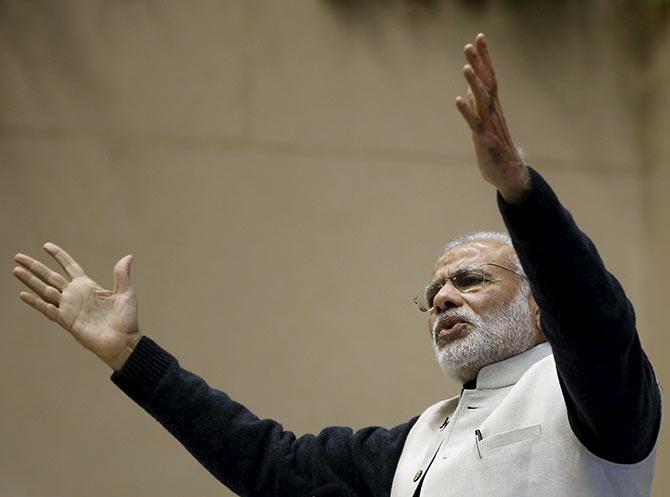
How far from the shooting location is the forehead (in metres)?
2.82

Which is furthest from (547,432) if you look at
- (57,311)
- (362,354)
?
(362,354)

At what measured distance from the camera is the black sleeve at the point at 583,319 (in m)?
1.99

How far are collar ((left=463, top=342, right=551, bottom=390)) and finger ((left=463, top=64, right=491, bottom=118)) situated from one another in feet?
2.65

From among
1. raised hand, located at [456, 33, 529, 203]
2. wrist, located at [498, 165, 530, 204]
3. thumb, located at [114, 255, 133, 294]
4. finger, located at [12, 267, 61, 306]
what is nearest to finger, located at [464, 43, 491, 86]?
raised hand, located at [456, 33, 529, 203]

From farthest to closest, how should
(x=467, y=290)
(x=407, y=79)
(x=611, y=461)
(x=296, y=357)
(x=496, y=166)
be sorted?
1. (x=407, y=79)
2. (x=296, y=357)
3. (x=467, y=290)
4. (x=611, y=461)
5. (x=496, y=166)

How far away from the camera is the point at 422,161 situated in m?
4.59

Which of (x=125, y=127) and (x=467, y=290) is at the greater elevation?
(x=125, y=127)

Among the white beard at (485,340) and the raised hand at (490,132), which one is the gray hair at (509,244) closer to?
the white beard at (485,340)

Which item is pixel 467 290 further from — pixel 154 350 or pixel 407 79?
pixel 407 79

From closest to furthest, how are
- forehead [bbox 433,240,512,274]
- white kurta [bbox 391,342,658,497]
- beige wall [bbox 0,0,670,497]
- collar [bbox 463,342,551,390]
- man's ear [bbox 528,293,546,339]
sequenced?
1. white kurta [bbox 391,342,658,497]
2. collar [bbox 463,342,551,390]
3. man's ear [bbox 528,293,546,339]
4. forehead [bbox 433,240,512,274]
5. beige wall [bbox 0,0,670,497]

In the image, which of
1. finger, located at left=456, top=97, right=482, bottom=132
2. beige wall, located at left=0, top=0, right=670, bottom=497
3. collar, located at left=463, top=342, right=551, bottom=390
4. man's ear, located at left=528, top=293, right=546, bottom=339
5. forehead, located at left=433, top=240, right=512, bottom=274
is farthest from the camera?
beige wall, located at left=0, top=0, right=670, bottom=497

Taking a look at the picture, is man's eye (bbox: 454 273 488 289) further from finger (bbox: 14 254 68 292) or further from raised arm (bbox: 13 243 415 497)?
finger (bbox: 14 254 68 292)

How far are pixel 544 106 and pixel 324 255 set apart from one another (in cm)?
113

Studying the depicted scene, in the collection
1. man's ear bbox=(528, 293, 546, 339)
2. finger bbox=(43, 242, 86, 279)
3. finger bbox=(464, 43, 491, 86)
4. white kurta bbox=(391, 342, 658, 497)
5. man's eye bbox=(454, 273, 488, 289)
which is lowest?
white kurta bbox=(391, 342, 658, 497)
